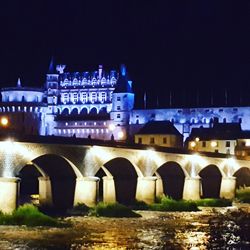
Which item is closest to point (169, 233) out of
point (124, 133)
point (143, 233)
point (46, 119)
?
point (143, 233)

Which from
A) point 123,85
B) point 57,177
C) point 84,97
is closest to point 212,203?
point 57,177

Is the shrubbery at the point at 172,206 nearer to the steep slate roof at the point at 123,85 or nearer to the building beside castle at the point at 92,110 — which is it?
the building beside castle at the point at 92,110

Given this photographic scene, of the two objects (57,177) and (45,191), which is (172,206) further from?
(45,191)

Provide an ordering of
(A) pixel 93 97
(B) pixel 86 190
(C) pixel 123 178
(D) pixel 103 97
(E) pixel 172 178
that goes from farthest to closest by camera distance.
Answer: (A) pixel 93 97, (D) pixel 103 97, (E) pixel 172 178, (C) pixel 123 178, (B) pixel 86 190

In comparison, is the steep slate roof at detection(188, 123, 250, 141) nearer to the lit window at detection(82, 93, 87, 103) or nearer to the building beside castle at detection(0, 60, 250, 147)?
the building beside castle at detection(0, 60, 250, 147)

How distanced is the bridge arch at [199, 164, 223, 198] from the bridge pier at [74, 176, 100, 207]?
33.5 metres

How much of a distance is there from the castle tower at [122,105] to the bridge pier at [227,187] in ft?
232

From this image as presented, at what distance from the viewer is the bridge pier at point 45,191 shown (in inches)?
2035

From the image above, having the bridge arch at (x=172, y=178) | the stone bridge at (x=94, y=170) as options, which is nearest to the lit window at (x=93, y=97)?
the stone bridge at (x=94, y=170)

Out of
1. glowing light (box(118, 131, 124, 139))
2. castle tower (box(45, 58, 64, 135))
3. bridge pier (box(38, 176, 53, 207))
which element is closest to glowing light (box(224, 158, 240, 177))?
bridge pier (box(38, 176, 53, 207))

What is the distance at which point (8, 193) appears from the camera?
37.3 metres

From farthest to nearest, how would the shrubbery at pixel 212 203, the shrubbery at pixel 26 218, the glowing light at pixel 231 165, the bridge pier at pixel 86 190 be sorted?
the glowing light at pixel 231 165
the shrubbery at pixel 212 203
the bridge pier at pixel 86 190
the shrubbery at pixel 26 218

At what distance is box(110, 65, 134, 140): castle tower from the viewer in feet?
485

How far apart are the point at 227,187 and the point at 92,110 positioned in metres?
90.7
